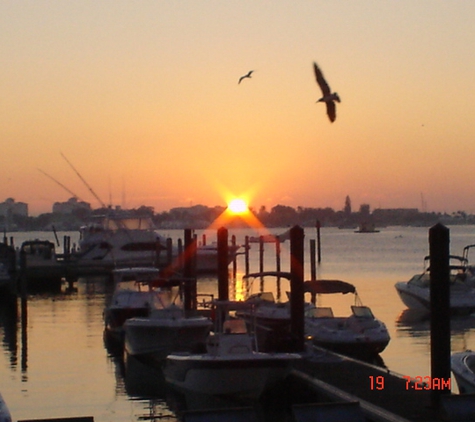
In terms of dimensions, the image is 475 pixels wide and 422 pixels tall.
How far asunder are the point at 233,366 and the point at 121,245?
43719 mm

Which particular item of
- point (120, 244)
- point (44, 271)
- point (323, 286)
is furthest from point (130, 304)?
point (120, 244)

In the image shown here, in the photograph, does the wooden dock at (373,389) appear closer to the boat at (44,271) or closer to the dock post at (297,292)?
the dock post at (297,292)

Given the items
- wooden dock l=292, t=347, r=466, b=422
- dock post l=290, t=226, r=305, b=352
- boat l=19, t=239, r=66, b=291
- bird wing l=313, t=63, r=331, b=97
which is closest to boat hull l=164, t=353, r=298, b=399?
wooden dock l=292, t=347, r=466, b=422

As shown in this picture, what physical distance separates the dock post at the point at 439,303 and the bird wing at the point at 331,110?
2851 mm

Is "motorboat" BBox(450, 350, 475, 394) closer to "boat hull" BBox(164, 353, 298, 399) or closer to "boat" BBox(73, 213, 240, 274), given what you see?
"boat hull" BBox(164, 353, 298, 399)

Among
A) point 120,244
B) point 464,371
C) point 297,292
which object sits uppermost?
point 120,244

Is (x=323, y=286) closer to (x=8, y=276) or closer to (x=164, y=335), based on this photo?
(x=164, y=335)

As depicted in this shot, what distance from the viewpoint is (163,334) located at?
2441 cm

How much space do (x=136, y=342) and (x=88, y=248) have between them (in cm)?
3690

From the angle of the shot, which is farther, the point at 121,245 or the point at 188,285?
the point at 121,245

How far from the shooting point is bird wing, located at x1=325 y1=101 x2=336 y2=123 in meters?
17.1

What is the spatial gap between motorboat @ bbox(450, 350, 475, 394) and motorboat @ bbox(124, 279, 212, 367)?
7.02 meters
